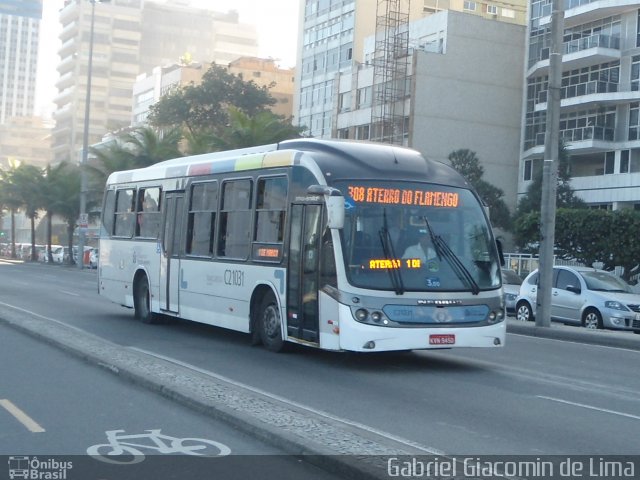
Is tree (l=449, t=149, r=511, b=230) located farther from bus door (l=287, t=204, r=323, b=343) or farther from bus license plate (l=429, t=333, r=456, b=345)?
bus license plate (l=429, t=333, r=456, b=345)

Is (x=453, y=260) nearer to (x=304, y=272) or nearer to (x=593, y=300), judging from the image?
(x=304, y=272)

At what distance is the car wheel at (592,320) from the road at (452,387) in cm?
372

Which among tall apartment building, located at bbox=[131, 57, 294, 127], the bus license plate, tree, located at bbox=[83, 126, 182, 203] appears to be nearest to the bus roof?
the bus license plate

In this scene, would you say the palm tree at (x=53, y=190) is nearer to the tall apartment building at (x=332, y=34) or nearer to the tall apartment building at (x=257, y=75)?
the tall apartment building at (x=332, y=34)

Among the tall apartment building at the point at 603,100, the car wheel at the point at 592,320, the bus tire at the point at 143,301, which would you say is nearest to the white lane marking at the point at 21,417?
the bus tire at the point at 143,301

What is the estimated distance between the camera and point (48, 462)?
7457mm

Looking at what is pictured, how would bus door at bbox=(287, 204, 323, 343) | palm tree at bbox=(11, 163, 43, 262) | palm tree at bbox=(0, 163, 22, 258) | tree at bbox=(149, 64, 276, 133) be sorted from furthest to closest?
palm tree at bbox=(0, 163, 22, 258) → palm tree at bbox=(11, 163, 43, 262) → tree at bbox=(149, 64, 276, 133) → bus door at bbox=(287, 204, 323, 343)

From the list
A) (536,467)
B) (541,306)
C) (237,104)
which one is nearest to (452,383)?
(536,467)

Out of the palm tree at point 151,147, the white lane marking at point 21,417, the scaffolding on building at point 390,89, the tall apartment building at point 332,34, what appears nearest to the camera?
the white lane marking at point 21,417

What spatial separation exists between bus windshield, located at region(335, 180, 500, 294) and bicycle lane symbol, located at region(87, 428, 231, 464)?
4.87 meters

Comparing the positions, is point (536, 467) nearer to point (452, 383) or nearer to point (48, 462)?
point (48, 462)

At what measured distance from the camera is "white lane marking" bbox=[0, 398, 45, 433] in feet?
28.8

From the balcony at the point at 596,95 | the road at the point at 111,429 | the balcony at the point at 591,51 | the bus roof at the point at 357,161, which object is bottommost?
the road at the point at 111,429

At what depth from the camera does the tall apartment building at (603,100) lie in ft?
172
